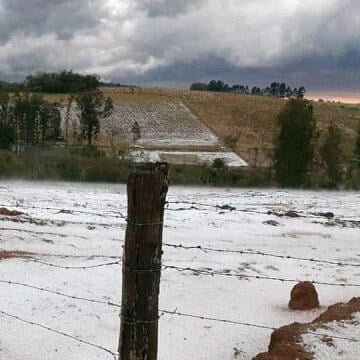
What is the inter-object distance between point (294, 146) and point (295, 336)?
2892cm

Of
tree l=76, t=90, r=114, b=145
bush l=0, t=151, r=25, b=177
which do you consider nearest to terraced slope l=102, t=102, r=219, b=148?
tree l=76, t=90, r=114, b=145

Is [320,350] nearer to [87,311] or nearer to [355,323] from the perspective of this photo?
[355,323]

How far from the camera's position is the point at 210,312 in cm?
837

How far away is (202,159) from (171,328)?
32995 millimetres

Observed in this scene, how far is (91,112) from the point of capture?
5144 cm

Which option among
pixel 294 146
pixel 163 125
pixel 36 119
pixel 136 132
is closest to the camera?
pixel 294 146

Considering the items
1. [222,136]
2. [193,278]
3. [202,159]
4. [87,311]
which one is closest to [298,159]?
[202,159]

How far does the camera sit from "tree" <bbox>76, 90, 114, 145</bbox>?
5000cm

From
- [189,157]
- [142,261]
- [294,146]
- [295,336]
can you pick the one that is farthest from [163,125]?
[142,261]

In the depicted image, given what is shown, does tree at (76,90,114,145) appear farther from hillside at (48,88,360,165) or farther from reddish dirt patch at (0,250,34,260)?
reddish dirt patch at (0,250,34,260)

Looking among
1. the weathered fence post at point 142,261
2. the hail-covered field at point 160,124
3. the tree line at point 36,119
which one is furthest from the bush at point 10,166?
the weathered fence post at point 142,261

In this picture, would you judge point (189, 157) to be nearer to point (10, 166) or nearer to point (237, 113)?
point (10, 166)

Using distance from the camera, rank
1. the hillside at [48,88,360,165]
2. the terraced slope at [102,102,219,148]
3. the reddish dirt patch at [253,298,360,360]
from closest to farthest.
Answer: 1. the reddish dirt patch at [253,298,360,360]
2. the terraced slope at [102,102,219,148]
3. the hillside at [48,88,360,165]

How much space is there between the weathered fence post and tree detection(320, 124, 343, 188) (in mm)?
30267
